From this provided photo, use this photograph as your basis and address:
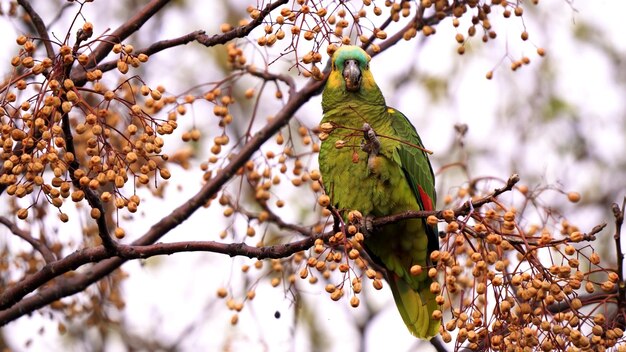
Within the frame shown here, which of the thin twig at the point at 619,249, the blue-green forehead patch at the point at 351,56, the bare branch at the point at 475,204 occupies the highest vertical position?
the blue-green forehead patch at the point at 351,56

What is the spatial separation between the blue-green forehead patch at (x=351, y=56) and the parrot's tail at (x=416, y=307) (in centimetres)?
113

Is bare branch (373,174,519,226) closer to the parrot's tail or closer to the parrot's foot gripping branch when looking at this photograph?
the parrot's foot gripping branch

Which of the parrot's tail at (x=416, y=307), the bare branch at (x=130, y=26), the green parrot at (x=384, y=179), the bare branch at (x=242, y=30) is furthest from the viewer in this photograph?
the parrot's tail at (x=416, y=307)

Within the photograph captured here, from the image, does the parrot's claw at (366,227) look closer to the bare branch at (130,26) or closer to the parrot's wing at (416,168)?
the parrot's wing at (416,168)

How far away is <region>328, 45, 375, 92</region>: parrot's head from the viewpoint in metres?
4.25


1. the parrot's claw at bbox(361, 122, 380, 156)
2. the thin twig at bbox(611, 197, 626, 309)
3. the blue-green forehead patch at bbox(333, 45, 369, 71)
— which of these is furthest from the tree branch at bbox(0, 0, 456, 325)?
the thin twig at bbox(611, 197, 626, 309)

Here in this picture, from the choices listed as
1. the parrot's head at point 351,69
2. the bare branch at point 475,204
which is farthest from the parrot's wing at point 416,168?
the bare branch at point 475,204

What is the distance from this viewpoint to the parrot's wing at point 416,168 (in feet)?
13.3

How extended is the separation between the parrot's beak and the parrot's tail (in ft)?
3.37

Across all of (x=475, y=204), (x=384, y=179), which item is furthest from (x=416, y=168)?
(x=475, y=204)

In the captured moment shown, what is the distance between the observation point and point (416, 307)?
4309mm

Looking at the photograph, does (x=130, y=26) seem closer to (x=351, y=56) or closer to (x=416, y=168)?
(x=351, y=56)

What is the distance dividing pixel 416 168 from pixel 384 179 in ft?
0.75

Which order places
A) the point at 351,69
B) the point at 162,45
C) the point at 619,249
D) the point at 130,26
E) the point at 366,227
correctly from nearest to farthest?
the point at 619,249
the point at 162,45
the point at 130,26
the point at 366,227
the point at 351,69
